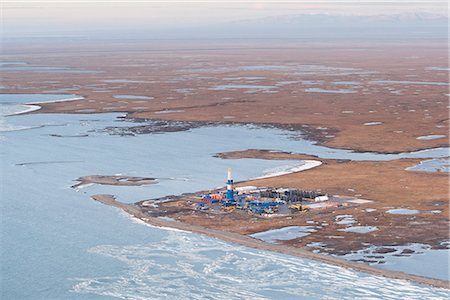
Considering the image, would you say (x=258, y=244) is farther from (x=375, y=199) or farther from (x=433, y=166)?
(x=433, y=166)

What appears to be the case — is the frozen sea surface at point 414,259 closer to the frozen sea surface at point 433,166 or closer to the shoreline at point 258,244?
the shoreline at point 258,244

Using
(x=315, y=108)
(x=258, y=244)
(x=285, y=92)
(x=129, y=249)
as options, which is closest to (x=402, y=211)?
(x=258, y=244)

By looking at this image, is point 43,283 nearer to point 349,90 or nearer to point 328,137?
point 328,137

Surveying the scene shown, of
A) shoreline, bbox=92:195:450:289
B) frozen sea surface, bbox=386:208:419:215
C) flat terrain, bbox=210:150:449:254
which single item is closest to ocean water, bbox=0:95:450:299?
shoreline, bbox=92:195:450:289

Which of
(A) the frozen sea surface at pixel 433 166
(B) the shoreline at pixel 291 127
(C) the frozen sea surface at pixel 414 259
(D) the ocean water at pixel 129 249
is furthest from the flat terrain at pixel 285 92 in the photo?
(C) the frozen sea surface at pixel 414 259

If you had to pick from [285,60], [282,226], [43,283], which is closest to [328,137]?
[282,226]

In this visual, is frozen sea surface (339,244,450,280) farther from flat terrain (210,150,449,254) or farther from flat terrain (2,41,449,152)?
flat terrain (2,41,449,152)
